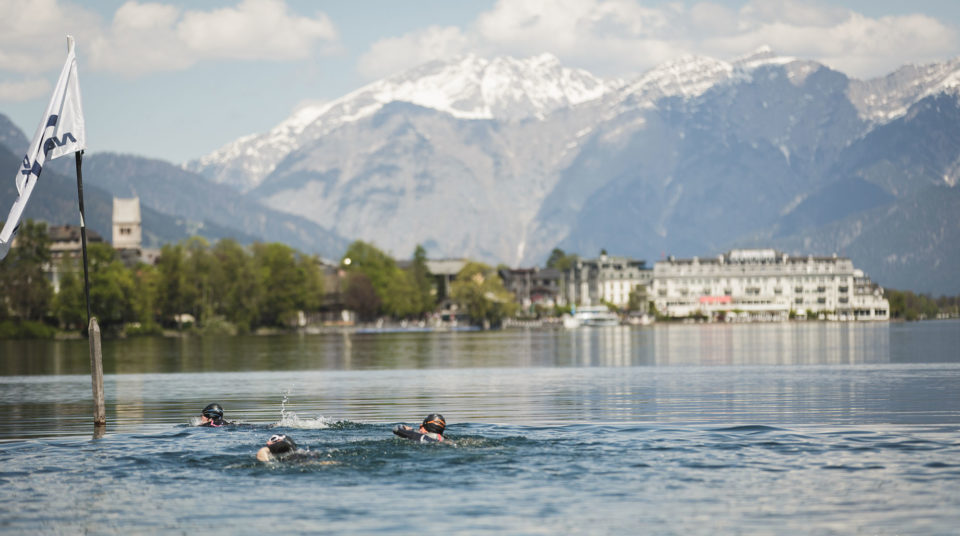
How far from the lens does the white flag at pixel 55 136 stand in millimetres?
36906

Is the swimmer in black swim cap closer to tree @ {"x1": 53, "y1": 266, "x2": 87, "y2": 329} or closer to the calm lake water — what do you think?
the calm lake water

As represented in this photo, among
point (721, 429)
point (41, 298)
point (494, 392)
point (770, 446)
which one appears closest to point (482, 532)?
point (770, 446)

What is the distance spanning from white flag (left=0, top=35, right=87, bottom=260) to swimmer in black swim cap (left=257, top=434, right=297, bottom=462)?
10.5 metres

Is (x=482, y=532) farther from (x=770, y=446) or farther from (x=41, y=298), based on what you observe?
(x=41, y=298)

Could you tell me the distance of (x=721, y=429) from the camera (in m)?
41.7

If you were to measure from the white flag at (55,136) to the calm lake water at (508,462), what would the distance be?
811 cm

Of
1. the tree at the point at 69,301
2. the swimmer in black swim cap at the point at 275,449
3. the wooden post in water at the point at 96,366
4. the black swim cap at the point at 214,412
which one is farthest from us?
the tree at the point at 69,301

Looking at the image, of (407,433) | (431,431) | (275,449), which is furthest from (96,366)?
(431,431)

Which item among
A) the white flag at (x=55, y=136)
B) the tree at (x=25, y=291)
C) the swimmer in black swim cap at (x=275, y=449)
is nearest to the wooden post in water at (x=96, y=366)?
the white flag at (x=55, y=136)

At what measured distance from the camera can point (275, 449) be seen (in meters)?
34.0

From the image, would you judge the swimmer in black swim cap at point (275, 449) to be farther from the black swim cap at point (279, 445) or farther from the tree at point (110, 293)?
the tree at point (110, 293)

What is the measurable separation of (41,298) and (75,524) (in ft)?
571

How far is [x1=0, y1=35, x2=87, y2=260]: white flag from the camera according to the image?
3691 centimetres

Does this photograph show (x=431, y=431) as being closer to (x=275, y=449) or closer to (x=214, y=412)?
(x=275, y=449)
